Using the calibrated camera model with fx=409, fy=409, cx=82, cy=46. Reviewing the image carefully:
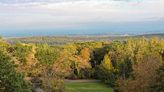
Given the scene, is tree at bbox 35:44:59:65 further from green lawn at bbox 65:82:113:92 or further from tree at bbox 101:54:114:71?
tree at bbox 101:54:114:71

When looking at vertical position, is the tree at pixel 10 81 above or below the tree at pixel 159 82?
above

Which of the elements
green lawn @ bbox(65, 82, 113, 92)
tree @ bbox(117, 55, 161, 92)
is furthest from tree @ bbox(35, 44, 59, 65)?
tree @ bbox(117, 55, 161, 92)

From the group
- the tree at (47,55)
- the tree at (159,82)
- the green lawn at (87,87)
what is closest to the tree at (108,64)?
the green lawn at (87,87)

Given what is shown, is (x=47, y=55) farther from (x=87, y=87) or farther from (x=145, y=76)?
(x=145, y=76)

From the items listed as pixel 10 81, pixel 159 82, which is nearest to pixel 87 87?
pixel 159 82

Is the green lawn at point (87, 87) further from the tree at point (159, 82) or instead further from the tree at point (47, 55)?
the tree at point (159, 82)

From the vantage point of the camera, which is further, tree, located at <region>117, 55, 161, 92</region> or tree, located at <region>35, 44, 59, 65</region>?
tree, located at <region>35, 44, 59, 65</region>

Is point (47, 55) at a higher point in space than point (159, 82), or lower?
lower

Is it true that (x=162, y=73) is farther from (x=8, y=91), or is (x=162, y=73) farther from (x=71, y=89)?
(x=71, y=89)
